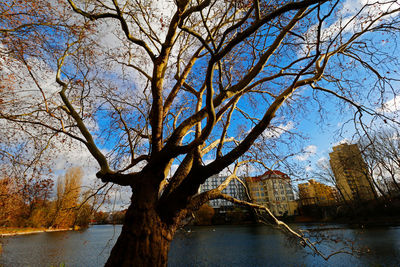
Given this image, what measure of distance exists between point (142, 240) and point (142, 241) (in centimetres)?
1

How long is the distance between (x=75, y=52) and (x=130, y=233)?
342 centimetres

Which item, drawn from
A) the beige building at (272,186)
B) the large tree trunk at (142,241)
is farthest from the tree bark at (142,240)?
the beige building at (272,186)

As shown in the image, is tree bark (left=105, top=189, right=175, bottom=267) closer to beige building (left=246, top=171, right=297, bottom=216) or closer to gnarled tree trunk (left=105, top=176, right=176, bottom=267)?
gnarled tree trunk (left=105, top=176, right=176, bottom=267)

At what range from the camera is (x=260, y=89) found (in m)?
5.35

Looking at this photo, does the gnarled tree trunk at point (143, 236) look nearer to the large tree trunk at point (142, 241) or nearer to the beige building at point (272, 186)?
the large tree trunk at point (142, 241)

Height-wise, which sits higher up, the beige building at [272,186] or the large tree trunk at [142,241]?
the beige building at [272,186]

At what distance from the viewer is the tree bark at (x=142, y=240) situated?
2260 mm

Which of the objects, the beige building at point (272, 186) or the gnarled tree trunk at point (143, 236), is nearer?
the gnarled tree trunk at point (143, 236)

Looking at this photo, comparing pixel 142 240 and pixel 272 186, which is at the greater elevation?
pixel 272 186

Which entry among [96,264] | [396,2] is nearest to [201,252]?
[96,264]

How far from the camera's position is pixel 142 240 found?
2379 millimetres

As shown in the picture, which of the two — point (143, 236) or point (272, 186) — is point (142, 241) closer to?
point (143, 236)

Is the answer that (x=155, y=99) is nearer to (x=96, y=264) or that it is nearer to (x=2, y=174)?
(x=2, y=174)

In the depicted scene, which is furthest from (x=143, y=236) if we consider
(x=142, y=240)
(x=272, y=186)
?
(x=272, y=186)
